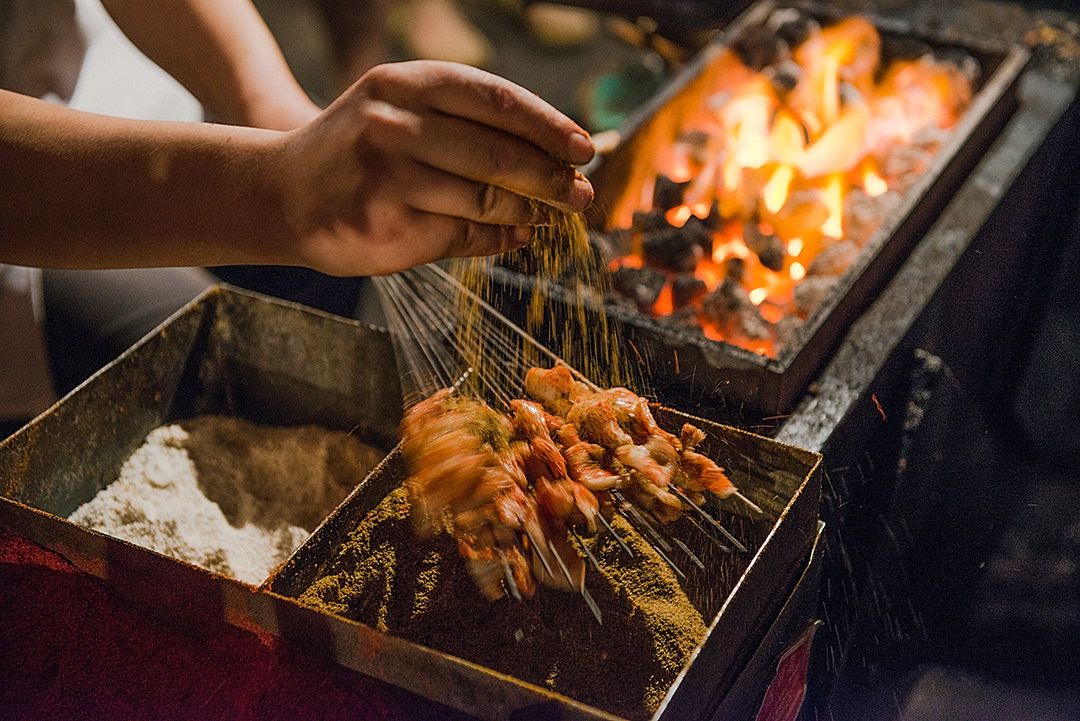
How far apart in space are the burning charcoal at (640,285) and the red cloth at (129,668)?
164cm

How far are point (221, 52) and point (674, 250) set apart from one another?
5.18ft

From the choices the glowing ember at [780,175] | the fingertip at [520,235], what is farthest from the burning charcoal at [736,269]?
the fingertip at [520,235]

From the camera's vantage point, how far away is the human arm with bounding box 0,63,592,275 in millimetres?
1570

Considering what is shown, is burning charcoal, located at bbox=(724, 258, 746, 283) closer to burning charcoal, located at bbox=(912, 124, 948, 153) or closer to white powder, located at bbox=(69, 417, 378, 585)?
burning charcoal, located at bbox=(912, 124, 948, 153)

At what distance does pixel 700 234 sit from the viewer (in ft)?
10.7

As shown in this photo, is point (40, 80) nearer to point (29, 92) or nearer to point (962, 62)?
point (29, 92)

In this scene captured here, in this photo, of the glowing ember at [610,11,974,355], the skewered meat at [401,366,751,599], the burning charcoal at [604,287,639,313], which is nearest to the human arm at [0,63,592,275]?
the skewered meat at [401,366,751,599]

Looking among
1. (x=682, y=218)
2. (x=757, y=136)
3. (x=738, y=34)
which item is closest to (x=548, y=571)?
(x=682, y=218)

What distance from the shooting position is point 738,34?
13.7 ft

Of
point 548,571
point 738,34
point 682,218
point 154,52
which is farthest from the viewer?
point 738,34

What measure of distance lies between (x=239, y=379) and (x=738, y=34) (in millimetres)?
2735

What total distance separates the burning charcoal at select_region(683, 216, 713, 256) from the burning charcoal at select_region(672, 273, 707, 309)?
0.24 meters

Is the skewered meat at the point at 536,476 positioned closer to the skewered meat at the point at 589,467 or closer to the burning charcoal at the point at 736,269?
the skewered meat at the point at 589,467

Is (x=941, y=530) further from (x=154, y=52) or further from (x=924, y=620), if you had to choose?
(x=154, y=52)
